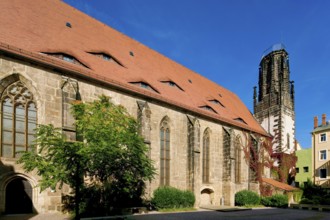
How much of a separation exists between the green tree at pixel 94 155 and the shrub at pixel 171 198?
15.4 ft

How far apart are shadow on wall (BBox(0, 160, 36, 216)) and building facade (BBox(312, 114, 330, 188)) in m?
31.4

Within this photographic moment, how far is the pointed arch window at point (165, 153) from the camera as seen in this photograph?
1759 cm

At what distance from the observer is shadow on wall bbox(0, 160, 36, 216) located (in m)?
11.2

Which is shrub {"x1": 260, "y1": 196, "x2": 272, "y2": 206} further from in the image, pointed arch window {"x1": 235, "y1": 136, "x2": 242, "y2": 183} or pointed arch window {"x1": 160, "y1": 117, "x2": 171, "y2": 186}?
pointed arch window {"x1": 160, "y1": 117, "x2": 171, "y2": 186}

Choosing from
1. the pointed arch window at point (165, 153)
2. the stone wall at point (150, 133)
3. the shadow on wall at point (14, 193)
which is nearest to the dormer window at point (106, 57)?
the stone wall at point (150, 133)

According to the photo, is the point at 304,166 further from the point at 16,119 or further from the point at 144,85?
the point at 16,119

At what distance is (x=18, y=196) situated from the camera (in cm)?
1176

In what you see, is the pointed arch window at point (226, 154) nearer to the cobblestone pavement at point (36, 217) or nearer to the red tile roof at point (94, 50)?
the red tile roof at point (94, 50)

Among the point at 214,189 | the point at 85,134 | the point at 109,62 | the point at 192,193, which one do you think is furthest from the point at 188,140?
the point at 85,134

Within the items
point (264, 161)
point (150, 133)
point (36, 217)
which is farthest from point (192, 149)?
point (264, 161)

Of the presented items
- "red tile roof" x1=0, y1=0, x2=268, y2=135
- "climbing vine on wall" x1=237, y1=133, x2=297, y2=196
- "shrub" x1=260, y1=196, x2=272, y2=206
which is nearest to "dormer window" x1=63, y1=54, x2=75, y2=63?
"red tile roof" x1=0, y1=0, x2=268, y2=135

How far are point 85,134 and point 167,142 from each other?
8.47m

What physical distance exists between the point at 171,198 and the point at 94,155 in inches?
304

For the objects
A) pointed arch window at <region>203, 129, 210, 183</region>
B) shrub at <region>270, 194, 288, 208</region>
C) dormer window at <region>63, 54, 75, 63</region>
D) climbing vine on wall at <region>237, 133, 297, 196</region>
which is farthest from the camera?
climbing vine on wall at <region>237, 133, 297, 196</region>
